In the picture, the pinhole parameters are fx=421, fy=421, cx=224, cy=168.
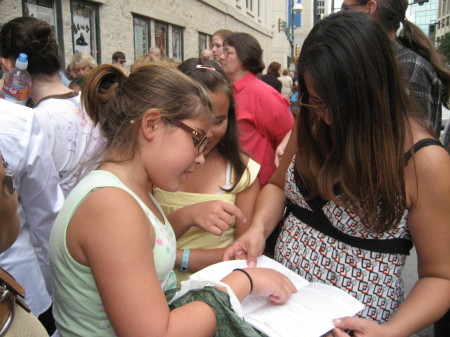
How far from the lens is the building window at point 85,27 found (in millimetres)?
7906

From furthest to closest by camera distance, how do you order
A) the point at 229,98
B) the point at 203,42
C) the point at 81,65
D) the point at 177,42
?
the point at 203,42
the point at 177,42
the point at 81,65
the point at 229,98

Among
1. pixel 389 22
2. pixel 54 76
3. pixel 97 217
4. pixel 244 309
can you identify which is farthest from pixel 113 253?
pixel 389 22

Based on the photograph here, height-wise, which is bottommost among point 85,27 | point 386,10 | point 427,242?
point 427,242

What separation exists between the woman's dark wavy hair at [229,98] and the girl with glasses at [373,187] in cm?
53

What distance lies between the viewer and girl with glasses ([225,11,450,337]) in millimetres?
1325

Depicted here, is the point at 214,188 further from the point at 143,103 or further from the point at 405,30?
the point at 405,30

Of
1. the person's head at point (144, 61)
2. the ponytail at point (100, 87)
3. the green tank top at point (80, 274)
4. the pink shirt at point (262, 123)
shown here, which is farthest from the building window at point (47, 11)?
the green tank top at point (80, 274)

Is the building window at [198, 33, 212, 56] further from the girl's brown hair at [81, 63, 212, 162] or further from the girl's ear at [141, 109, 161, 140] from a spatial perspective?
the girl's ear at [141, 109, 161, 140]

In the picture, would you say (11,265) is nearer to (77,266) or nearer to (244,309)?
(77,266)

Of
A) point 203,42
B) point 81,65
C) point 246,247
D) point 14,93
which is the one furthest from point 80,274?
point 203,42

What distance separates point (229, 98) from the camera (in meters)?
2.05

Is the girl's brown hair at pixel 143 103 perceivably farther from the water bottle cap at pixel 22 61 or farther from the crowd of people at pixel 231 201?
the water bottle cap at pixel 22 61

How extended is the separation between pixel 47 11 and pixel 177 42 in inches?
248

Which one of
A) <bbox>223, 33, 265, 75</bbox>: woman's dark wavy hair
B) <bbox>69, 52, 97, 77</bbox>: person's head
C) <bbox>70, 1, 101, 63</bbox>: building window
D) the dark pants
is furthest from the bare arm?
<bbox>70, 1, 101, 63</bbox>: building window
